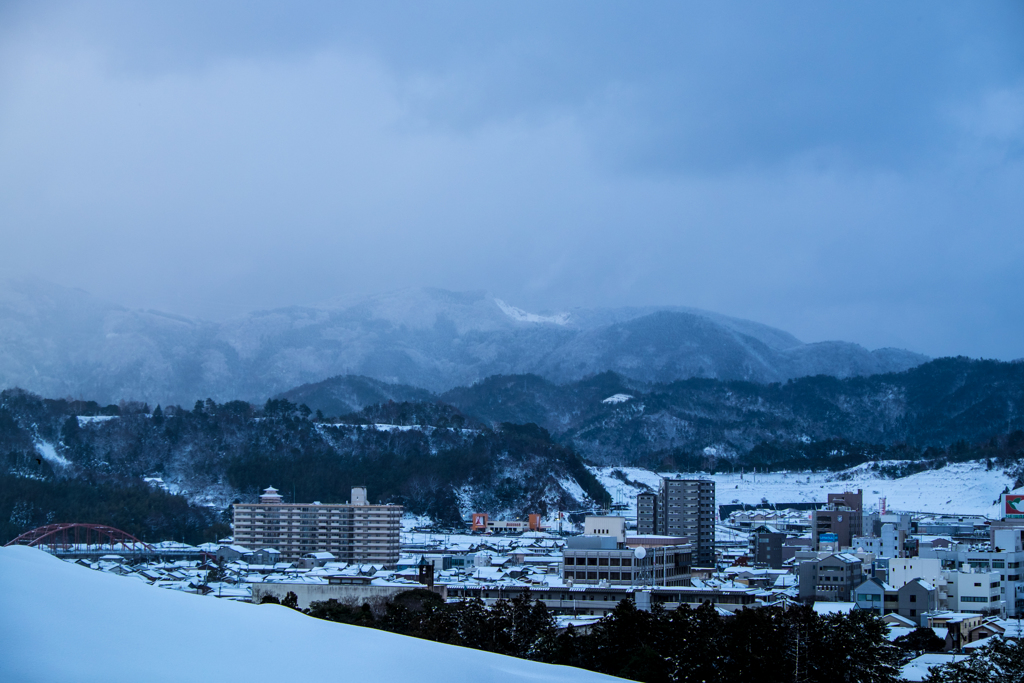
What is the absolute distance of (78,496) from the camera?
44.2 m

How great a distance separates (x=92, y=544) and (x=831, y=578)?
2477cm

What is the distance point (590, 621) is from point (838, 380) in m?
104

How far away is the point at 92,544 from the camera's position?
126 feet

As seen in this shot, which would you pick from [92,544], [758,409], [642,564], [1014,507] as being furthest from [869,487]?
[642,564]

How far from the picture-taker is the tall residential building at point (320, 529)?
3709cm

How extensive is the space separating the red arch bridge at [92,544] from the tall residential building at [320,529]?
2.03m

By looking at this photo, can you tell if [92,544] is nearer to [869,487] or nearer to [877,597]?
[877,597]

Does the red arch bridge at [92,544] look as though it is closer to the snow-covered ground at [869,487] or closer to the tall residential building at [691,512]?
the tall residential building at [691,512]

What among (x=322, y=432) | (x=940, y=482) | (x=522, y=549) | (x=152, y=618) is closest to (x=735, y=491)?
(x=940, y=482)

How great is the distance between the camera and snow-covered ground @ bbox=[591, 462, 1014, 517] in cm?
5956

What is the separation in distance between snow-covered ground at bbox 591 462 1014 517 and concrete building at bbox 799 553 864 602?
30.8 metres

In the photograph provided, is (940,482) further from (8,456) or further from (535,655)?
(535,655)

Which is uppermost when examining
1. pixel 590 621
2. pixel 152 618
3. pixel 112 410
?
pixel 112 410

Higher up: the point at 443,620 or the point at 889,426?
the point at 889,426
